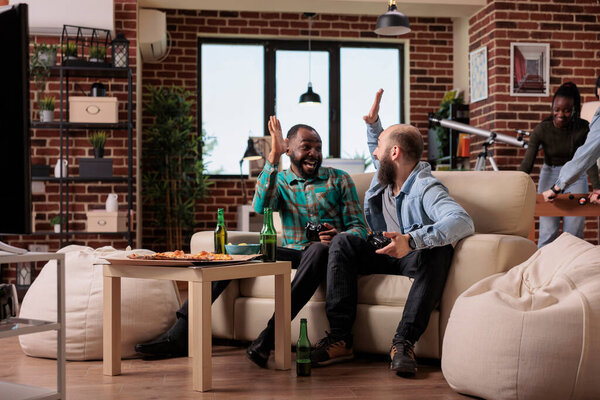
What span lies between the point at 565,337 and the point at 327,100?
580cm

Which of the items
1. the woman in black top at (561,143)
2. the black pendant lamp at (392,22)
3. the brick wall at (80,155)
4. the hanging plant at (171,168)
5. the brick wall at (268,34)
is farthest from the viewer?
the brick wall at (268,34)

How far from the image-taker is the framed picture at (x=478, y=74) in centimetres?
618

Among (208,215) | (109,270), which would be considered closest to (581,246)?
(109,270)

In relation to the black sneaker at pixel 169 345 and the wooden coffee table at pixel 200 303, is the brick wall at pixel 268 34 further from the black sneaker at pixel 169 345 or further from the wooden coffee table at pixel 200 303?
the wooden coffee table at pixel 200 303

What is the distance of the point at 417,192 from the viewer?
2.92 meters

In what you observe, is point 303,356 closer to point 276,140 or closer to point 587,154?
point 276,140

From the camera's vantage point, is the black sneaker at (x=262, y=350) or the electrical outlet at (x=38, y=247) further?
the electrical outlet at (x=38, y=247)

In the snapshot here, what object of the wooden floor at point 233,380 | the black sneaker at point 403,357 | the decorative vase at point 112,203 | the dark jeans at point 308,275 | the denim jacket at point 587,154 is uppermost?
the denim jacket at point 587,154

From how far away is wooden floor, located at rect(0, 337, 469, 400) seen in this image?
92.5 inches

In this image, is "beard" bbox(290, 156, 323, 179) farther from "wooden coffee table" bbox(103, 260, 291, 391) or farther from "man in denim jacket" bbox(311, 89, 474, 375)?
"wooden coffee table" bbox(103, 260, 291, 391)

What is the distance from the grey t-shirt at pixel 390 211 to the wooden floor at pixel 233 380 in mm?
600

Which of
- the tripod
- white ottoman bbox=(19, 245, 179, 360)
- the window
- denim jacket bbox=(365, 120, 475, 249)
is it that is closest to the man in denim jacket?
denim jacket bbox=(365, 120, 475, 249)

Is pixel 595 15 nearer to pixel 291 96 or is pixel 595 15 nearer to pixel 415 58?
pixel 415 58

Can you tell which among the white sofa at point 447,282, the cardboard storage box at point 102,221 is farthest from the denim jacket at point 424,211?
the cardboard storage box at point 102,221
